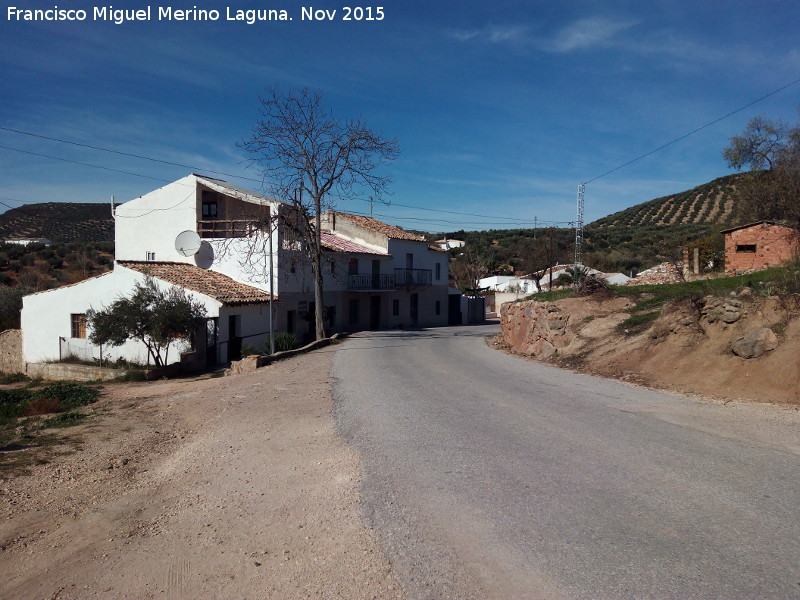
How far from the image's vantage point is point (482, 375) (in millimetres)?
15242

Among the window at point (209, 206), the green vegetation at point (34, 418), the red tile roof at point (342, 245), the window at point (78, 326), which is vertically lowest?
the green vegetation at point (34, 418)

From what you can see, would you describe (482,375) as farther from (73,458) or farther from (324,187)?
(324,187)

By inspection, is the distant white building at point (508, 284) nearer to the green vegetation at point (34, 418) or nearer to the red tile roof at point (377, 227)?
the red tile roof at point (377, 227)

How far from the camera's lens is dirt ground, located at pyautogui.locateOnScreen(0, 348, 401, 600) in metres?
4.50

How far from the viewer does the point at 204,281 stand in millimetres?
28281

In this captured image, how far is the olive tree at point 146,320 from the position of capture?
21.5 metres

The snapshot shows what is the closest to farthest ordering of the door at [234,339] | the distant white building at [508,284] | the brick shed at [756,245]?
the brick shed at [756,245]
the door at [234,339]
the distant white building at [508,284]

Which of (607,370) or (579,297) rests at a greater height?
(579,297)

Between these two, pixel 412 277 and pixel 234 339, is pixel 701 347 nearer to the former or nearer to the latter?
pixel 234 339

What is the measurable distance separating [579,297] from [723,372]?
30.8 ft

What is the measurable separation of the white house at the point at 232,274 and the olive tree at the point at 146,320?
138cm

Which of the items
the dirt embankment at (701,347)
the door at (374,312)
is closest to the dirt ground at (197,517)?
the dirt embankment at (701,347)

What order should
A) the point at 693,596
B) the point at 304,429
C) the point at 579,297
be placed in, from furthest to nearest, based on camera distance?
the point at 579,297
the point at 304,429
the point at 693,596

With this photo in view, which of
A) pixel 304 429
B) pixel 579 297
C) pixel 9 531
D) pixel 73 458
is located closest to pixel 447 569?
pixel 9 531
